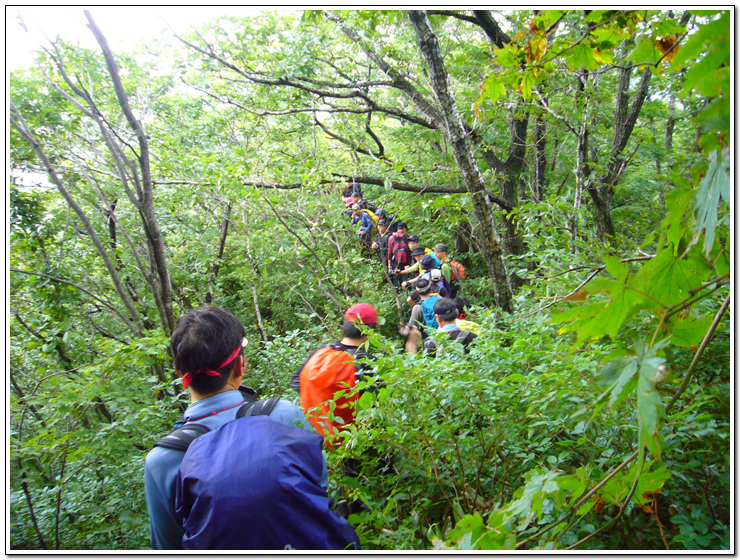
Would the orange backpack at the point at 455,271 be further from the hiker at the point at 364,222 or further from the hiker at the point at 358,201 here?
the hiker at the point at 358,201

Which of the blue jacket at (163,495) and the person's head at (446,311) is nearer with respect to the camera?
the blue jacket at (163,495)

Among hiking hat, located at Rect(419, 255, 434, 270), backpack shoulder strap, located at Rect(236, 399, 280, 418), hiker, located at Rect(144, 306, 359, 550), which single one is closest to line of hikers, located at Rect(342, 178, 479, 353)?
hiking hat, located at Rect(419, 255, 434, 270)

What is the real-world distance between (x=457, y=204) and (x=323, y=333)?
262 centimetres

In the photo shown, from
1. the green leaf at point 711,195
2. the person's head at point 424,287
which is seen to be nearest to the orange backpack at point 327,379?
the green leaf at point 711,195

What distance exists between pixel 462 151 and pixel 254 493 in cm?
312

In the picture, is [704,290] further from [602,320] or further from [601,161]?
[601,161]

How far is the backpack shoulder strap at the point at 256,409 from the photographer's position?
158 centimetres

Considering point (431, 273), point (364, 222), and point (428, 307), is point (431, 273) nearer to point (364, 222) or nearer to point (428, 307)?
point (428, 307)

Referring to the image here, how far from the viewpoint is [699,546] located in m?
1.42

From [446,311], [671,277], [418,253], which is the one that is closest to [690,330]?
[671,277]

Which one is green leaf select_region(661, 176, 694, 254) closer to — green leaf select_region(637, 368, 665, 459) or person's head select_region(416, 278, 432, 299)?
green leaf select_region(637, 368, 665, 459)

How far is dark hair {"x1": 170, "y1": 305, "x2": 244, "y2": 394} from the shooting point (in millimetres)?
1672

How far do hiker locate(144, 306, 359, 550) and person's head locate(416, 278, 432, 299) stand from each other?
402 centimetres

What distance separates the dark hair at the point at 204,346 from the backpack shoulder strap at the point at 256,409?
0.17 m
